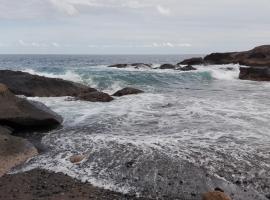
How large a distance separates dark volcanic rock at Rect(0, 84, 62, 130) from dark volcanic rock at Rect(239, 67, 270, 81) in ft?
71.1

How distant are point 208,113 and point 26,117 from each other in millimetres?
5905

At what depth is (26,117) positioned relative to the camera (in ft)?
39.4

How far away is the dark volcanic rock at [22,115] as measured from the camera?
11.9 meters

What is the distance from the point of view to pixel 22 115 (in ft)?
39.3

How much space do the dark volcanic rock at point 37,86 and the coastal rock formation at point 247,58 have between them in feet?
76.4

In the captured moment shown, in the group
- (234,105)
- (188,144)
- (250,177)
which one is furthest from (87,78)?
(250,177)

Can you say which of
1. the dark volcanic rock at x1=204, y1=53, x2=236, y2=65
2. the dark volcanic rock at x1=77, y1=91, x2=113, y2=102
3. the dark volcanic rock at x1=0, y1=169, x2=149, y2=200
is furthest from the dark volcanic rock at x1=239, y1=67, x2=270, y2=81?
the dark volcanic rock at x1=0, y1=169, x2=149, y2=200

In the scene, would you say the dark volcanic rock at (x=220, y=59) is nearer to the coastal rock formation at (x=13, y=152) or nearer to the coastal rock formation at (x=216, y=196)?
the coastal rock formation at (x=13, y=152)

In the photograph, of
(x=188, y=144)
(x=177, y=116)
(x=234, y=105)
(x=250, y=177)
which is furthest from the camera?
(x=234, y=105)

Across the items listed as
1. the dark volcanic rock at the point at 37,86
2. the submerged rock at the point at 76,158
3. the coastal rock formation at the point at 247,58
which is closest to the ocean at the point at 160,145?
the submerged rock at the point at 76,158

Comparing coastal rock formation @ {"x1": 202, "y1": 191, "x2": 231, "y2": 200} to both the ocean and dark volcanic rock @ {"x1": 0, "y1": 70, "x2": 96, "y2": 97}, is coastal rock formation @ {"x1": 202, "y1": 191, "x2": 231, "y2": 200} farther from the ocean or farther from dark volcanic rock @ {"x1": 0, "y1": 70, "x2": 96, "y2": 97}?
dark volcanic rock @ {"x1": 0, "y1": 70, "x2": 96, "y2": 97}

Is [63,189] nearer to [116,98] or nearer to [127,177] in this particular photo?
[127,177]

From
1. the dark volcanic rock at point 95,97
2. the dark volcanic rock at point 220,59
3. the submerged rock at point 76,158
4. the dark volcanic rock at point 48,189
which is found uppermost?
the submerged rock at point 76,158

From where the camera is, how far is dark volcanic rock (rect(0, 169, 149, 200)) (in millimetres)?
7449
